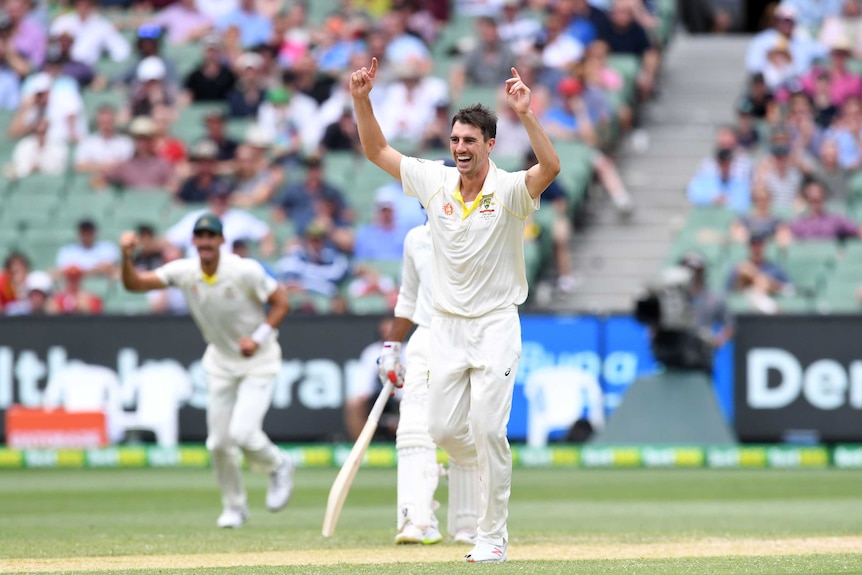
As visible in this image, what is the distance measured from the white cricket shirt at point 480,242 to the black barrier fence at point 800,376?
7794 millimetres

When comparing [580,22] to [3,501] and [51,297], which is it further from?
[3,501]

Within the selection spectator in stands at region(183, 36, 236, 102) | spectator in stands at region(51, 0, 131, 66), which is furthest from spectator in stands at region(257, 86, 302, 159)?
spectator in stands at region(51, 0, 131, 66)

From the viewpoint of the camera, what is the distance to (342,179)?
17328 mm

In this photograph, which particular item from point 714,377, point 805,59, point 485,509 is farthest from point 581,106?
point 485,509

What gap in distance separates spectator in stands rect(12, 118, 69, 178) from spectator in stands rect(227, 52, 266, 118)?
192 centimetres

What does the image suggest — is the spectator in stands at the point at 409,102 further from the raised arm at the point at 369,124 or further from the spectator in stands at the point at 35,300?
the raised arm at the point at 369,124

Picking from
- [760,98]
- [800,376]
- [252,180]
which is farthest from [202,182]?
[800,376]

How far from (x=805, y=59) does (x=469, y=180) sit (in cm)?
1132

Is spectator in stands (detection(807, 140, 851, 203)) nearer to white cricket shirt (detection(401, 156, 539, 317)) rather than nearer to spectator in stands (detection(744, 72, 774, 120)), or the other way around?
spectator in stands (detection(744, 72, 774, 120))

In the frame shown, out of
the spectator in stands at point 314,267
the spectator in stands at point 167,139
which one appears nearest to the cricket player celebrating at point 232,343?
the spectator in stands at point 314,267

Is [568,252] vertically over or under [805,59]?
under

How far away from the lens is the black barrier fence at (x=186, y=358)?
15.2 metres

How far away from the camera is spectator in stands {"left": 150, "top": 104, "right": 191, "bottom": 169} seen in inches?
711

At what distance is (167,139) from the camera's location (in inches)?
719
